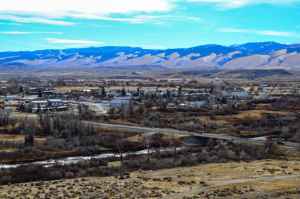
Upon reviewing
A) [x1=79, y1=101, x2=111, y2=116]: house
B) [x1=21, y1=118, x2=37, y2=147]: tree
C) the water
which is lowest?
[x1=79, y1=101, x2=111, y2=116]: house

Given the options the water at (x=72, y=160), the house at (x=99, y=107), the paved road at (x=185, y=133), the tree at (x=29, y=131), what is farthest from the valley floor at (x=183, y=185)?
the house at (x=99, y=107)

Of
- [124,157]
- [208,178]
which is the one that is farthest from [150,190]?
[124,157]

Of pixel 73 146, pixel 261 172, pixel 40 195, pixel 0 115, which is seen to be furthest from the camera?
pixel 0 115

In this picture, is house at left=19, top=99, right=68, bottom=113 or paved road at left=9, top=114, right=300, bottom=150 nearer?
paved road at left=9, top=114, right=300, bottom=150

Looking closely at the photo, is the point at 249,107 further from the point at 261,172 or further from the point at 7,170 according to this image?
the point at 7,170

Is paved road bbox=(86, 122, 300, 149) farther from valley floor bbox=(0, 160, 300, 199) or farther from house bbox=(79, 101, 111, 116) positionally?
valley floor bbox=(0, 160, 300, 199)

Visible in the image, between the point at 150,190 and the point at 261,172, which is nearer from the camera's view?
the point at 150,190

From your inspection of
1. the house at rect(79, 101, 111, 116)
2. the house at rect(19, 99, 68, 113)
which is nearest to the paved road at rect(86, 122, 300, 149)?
the house at rect(79, 101, 111, 116)

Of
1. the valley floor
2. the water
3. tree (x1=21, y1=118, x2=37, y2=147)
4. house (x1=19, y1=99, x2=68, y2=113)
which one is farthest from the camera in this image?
house (x1=19, y1=99, x2=68, y2=113)

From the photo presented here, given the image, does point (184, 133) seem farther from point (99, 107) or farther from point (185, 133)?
point (99, 107)
